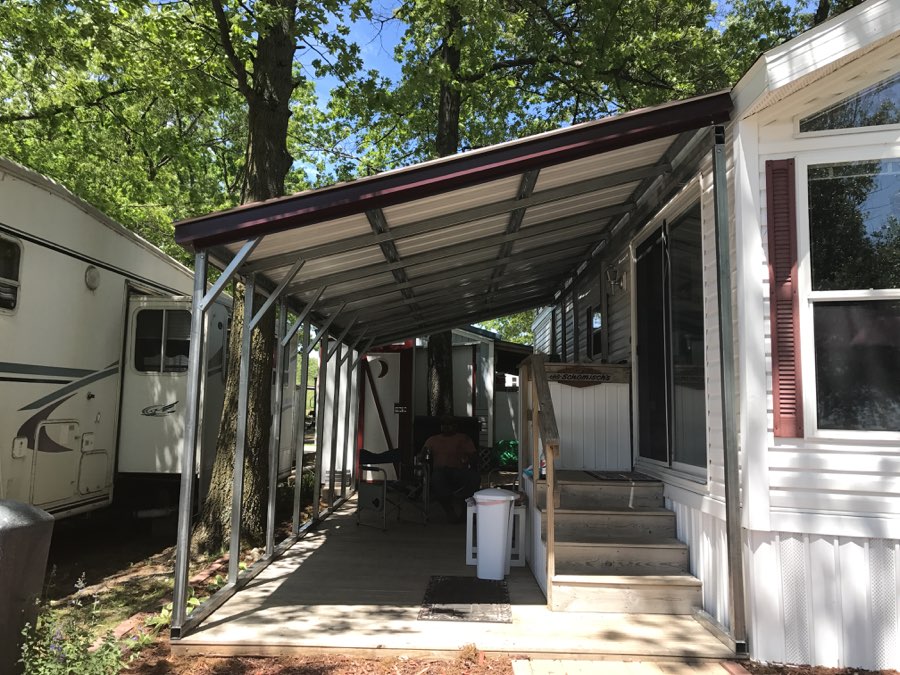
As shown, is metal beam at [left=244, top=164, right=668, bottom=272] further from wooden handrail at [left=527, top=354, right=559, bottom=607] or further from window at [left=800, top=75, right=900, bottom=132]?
wooden handrail at [left=527, top=354, right=559, bottom=607]

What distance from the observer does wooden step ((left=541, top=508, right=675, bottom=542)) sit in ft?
15.7

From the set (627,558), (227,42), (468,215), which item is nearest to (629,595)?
(627,558)

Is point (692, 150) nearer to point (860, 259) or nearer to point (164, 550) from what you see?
point (860, 259)

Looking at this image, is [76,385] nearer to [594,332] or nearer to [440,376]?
[594,332]

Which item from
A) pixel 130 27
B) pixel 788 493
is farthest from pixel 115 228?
pixel 788 493

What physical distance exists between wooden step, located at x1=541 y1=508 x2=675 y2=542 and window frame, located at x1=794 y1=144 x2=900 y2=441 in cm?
153

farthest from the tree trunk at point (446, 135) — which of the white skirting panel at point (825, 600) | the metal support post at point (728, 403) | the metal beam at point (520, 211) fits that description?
the white skirting panel at point (825, 600)

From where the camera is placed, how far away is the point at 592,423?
6.14 m

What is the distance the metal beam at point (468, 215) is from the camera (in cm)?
459

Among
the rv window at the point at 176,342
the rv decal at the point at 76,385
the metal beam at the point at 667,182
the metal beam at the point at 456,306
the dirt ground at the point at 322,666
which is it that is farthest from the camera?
the metal beam at the point at 456,306

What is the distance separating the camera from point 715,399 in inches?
161

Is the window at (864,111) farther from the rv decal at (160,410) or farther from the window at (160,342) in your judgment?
the rv decal at (160,410)

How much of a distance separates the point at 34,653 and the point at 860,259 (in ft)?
16.2

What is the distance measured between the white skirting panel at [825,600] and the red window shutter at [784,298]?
675 mm
